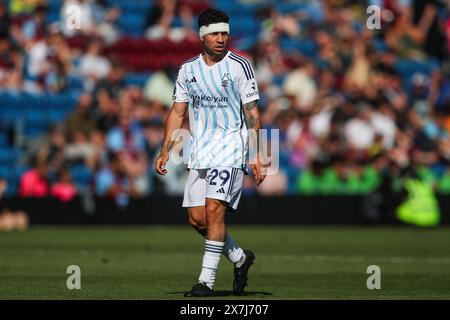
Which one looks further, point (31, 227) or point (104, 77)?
point (104, 77)

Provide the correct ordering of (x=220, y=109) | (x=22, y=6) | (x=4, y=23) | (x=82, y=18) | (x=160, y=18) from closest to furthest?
1. (x=220, y=109)
2. (x=4, y=23)
3. (x=82, y=18)
4. (x=22, y=6)
5. (x=160, y=18)

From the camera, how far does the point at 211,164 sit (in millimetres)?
10680

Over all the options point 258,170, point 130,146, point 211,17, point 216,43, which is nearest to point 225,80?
point 216,43

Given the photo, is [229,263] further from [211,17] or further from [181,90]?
[211,17]

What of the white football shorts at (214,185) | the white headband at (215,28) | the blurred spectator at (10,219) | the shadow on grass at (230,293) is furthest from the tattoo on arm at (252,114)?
the blurred spectator at (10,219)

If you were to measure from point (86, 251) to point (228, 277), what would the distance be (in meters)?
4.12

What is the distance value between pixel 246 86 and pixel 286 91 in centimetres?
1444

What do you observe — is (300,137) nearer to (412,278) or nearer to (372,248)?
(372,248)

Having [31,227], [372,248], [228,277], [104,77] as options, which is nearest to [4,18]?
[104,77]

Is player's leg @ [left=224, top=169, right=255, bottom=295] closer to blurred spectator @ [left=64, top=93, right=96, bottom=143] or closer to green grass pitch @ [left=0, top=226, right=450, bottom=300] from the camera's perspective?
green grass pitch @ [left=0, top=226, right=450, bottom=300]

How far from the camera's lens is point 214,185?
Result: 10.6 metres

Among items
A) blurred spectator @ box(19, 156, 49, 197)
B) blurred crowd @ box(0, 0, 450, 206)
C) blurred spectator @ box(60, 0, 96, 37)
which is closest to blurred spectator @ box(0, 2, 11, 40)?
blurred crowd @ box(0, 0, 450, 206)

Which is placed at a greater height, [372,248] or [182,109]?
[182,109]
